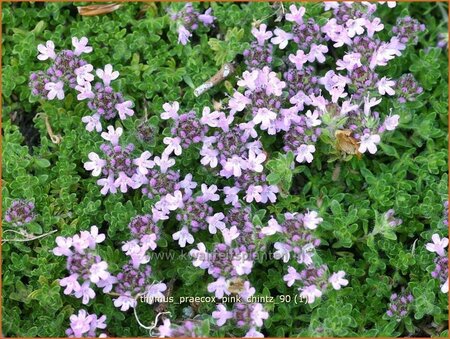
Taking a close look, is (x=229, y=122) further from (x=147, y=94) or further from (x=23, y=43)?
(x=23, y=43)

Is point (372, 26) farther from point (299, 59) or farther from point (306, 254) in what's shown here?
point (306, 254)

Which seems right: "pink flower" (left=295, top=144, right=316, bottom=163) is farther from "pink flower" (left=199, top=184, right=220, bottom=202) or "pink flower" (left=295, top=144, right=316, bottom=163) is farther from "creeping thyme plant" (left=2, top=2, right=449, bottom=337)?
"pink flower" (left=199, top=184, right=220, bottom=202)

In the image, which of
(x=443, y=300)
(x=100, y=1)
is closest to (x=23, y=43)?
(x=100, y=1)

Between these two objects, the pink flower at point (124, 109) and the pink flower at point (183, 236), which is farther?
the pink flower at point (124, 109)

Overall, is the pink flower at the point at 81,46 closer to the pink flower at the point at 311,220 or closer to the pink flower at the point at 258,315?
the pink flower at the point at 311,220

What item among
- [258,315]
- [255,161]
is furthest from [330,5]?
[258,315]

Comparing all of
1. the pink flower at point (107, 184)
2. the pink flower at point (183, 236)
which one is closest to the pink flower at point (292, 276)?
the pink flower at point (183, 236)
